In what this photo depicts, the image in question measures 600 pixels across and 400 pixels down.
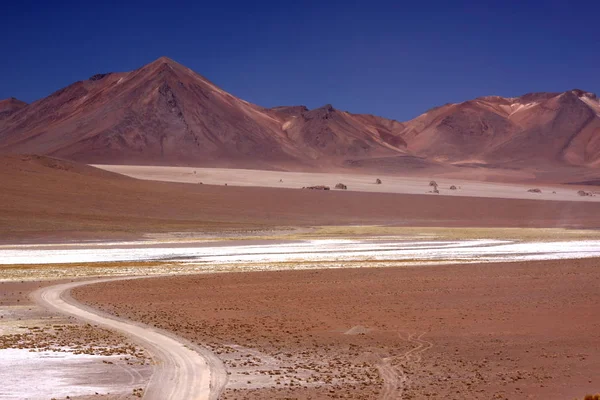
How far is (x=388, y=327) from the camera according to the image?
53.8 feet

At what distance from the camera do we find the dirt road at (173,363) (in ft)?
36.3

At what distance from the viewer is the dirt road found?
11054 mm

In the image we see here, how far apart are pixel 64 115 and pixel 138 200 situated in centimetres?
13166

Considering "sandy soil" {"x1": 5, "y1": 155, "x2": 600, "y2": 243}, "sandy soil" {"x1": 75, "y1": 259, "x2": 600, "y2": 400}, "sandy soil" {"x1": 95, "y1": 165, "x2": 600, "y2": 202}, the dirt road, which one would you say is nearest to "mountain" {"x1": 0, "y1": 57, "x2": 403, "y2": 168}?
"sandy soil" {"x1": 95, "y1": 165, "x2": 600, "y2": 202}

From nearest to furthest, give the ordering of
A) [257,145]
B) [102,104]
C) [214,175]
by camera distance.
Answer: [214,175] → [257,145] → [102,104]

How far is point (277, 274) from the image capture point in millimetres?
26625

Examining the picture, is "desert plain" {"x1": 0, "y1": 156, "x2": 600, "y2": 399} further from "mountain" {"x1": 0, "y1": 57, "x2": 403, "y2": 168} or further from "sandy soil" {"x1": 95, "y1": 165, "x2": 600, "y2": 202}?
"mountain" {"x1": 0, "y1": 57, "x2": 403, "y2": 168}

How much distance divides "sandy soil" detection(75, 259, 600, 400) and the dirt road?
0.93 feet

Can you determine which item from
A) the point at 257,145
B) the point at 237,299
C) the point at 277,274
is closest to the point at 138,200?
the point at 277,274

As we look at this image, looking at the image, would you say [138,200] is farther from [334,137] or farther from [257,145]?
[334,137]

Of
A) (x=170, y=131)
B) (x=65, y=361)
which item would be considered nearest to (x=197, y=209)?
(x=65, y=361)

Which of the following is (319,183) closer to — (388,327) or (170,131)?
(170,131)

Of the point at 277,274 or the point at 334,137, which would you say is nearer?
the point at 277,274

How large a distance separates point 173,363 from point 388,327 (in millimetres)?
5116
